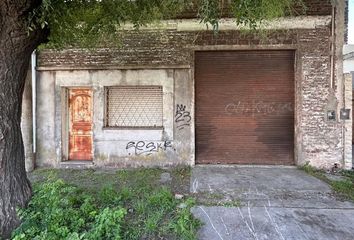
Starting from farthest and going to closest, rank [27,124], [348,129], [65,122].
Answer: [65,122] < [27,124] < [348,129]

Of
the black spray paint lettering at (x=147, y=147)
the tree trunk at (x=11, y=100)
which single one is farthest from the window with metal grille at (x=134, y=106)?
the tree trunk at (x=11, y=100)

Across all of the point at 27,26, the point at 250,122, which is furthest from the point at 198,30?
the point at 27,26

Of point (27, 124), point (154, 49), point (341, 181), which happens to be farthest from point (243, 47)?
point (27, 124)

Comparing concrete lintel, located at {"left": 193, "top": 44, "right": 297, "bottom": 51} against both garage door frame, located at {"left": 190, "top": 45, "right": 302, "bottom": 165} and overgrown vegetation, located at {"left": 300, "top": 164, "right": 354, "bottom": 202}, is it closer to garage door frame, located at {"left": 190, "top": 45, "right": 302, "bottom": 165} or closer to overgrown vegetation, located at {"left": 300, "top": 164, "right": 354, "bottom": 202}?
garage door frame, located at {"left": 190, "top": 45, "right": 302, "bottom": 165}

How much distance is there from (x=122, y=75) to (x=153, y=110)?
4.37 feet

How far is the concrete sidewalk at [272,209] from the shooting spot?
12.5 feet

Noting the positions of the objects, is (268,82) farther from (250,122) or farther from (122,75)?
(122,75)

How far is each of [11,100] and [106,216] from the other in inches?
82.7

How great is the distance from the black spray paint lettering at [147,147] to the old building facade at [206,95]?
3cm

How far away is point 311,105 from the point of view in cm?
739

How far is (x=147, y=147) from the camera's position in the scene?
25.1 feet

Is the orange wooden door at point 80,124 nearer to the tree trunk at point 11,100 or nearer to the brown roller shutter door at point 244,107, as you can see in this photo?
the brown roller shutter door at point 244,107

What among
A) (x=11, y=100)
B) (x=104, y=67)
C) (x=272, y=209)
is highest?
(x=104, y=67)

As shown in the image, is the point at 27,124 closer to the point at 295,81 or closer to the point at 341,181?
the point at 295,81
